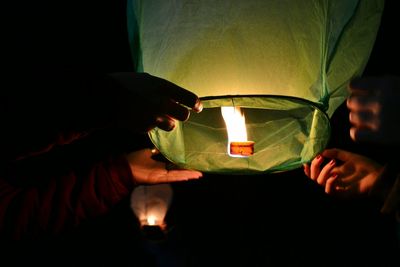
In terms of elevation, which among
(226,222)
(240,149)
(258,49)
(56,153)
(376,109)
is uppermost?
(258,49)

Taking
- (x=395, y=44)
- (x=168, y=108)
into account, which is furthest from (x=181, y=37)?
(x=395, y=44)

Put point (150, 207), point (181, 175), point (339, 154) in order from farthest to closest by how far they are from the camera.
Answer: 1. point (150, 207)
2. point (181, 175)
3. point (339, 154)

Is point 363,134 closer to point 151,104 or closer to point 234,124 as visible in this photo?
point 234,124

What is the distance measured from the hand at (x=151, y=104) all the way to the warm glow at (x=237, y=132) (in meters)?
0.08

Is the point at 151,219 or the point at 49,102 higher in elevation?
the point at 49,102

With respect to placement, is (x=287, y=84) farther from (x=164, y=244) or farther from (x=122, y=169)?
(x=164, y=244)

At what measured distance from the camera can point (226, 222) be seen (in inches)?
151

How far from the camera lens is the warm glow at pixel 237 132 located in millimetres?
813

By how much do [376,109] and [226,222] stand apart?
331cm

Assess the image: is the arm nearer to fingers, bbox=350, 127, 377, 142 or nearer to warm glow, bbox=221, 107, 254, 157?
warm glow, bbox=221, 107, 254, 157

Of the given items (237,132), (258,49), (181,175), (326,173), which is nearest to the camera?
(258,49)

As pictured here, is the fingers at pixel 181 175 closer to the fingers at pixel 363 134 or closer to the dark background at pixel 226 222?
the dark background at pixel 226 222

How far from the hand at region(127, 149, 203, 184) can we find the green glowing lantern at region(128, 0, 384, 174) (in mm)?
839

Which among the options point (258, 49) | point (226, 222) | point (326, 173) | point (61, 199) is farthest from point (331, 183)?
point (226, 222)
